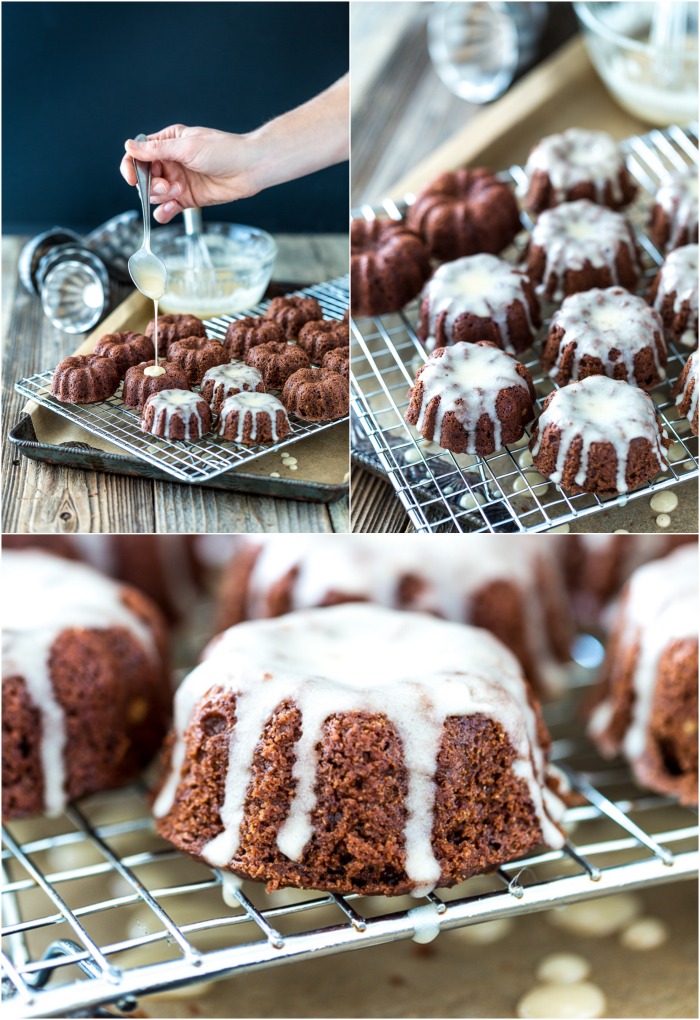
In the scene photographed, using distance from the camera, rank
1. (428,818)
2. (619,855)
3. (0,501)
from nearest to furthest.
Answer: (428,818) → (0,501) → (619,855)

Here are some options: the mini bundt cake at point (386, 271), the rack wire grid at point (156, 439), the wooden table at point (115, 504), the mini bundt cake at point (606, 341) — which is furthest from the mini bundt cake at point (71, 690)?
the mini bundt cake at point (606, 341)

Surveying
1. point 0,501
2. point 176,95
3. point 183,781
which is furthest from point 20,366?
point 183,781

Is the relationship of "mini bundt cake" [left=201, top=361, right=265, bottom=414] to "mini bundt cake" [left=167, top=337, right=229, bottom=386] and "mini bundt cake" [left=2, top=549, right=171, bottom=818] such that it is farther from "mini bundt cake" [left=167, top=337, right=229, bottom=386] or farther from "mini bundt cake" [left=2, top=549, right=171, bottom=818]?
"mini bundt cake" [left=2, top=549, right=171, bottom=818]

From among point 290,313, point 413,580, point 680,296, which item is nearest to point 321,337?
point 290,313

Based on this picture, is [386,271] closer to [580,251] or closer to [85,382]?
[580,251]

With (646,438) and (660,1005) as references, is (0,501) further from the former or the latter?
(660,1005)

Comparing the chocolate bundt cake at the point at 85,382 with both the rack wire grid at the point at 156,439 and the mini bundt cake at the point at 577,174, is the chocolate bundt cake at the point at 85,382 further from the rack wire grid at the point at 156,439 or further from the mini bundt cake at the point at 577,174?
the mini bundt cake at the point at 577,174
